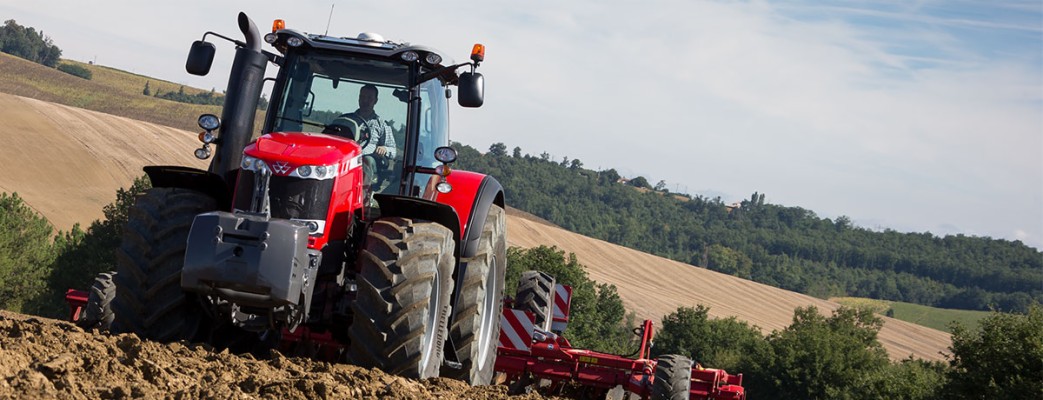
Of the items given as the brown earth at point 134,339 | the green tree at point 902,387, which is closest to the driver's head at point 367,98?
the brown earth at point 134,339

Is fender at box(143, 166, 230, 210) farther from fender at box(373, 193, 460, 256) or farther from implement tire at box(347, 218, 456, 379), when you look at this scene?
implement tire at box(347, 218, 456, 379)

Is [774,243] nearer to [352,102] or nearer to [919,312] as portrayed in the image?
[919,312]

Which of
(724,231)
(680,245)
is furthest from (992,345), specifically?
(724,231)

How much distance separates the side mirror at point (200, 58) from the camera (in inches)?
297

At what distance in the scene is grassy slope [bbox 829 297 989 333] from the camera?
107 m

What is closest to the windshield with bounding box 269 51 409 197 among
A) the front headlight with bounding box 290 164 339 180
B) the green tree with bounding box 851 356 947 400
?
the front headlight with bounding box 290 164 339 180

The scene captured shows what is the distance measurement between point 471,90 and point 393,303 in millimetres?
1852

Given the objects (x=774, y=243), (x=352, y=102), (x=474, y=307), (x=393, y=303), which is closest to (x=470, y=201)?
(x=474, y=307)

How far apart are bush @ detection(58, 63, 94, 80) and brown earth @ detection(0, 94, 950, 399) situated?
45.8 m

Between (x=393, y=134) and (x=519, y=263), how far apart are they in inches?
A: 1764

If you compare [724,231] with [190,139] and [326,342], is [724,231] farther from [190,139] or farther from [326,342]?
[326,342]

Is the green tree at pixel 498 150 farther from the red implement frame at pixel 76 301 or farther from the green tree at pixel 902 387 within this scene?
the red implement frame at pixel 76 301

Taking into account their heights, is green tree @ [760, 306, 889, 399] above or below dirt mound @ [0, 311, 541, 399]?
below

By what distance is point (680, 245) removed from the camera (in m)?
134
